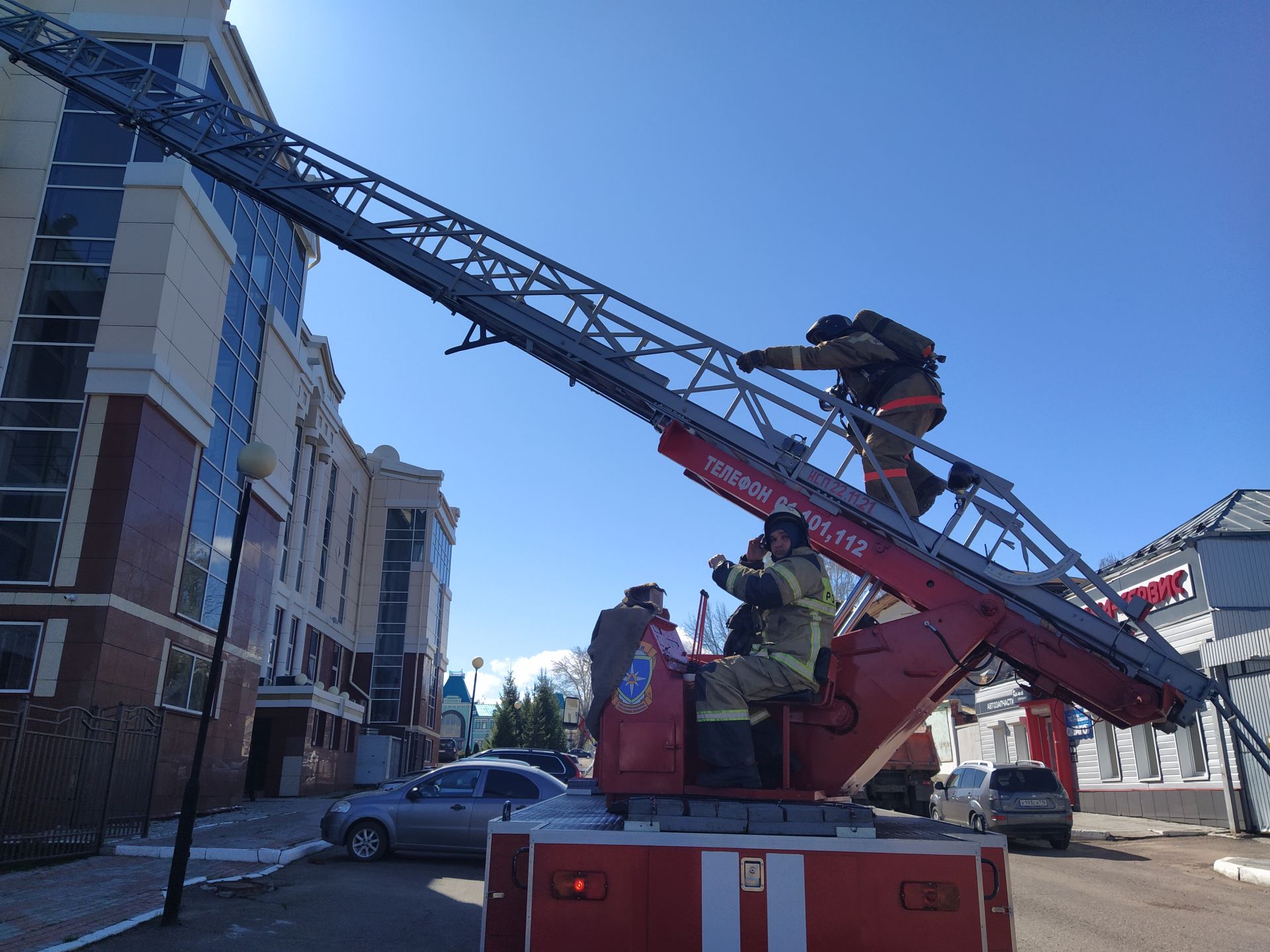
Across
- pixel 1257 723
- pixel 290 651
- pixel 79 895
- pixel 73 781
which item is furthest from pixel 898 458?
pixel 290 651

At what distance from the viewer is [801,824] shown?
14.3 feet

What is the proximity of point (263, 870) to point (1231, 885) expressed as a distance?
483 inches

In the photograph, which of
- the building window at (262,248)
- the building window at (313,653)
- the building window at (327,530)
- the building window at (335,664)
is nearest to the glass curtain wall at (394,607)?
the building window at (335,664)

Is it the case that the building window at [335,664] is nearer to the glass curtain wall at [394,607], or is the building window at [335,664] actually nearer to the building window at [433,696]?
the glass curtain wall at [394,607]

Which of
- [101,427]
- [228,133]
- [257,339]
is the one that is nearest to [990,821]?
[228,133]

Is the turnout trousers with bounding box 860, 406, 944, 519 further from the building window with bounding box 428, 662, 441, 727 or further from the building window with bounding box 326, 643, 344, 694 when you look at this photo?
the building window with bounding box 428, 662, 441, 727

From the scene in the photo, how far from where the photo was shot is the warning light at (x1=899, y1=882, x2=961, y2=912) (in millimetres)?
Result: 4113

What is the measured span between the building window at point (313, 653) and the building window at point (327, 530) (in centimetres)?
117

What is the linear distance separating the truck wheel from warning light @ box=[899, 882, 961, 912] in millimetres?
9936

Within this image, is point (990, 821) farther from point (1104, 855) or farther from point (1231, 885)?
point (1231, 885)

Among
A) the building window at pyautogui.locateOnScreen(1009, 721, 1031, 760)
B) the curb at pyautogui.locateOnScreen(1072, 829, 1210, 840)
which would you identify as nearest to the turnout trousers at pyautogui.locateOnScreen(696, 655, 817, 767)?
the curb at pyautogui.locateOnScreen(1072, 829, 1210, 840)

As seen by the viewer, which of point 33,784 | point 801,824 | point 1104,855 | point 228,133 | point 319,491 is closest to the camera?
point 801,824

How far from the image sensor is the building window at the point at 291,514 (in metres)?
31.0

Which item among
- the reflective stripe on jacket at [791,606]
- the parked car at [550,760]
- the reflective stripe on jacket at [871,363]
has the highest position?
the reflective stripe on jacket at [871,363]
